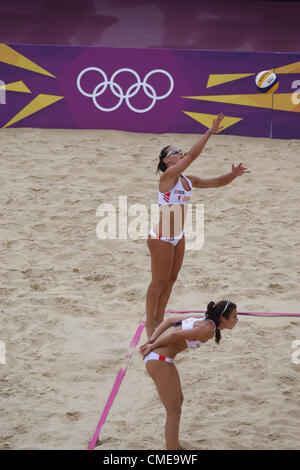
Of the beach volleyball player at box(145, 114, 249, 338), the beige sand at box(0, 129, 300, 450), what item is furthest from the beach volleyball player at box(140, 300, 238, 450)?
the beach volleyball player at box(145, 114, 249, 338)

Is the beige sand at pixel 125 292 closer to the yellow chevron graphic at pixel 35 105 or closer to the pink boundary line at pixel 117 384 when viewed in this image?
the pink boundary line at pixel 117 384

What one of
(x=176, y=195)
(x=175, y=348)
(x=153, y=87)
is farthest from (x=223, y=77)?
(x=175, y=348)

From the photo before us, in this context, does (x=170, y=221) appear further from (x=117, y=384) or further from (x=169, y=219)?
(x=117, y=384)

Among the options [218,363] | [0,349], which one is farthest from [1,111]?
[218,363]

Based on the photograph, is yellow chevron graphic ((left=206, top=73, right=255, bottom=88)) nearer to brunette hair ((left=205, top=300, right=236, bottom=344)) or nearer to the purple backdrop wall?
the purple backdrop wall

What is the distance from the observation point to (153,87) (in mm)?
11969

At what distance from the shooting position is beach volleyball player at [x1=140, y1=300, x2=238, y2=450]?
16.6ft

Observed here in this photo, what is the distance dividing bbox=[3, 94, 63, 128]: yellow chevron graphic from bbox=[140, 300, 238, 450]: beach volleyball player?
7847mm

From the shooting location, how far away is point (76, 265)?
340 inches

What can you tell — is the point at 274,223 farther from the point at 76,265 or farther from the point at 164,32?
the point at 164,32

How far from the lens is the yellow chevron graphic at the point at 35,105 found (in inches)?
477

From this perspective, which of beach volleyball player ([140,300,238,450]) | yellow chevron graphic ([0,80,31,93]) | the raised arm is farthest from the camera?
yellow chevron graphic ([0,80,31,93])

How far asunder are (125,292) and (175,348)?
294 cm

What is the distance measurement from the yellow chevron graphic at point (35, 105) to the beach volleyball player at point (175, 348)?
785 centimetres
